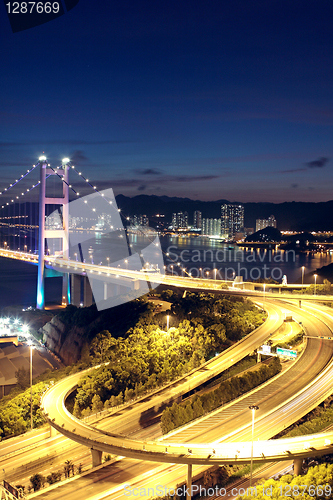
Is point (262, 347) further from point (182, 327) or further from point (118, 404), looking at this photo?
point (118, 404)

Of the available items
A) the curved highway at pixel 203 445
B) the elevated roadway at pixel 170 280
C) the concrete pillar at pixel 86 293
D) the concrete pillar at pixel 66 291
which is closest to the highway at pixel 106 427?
the curved highway at pixel 203 445

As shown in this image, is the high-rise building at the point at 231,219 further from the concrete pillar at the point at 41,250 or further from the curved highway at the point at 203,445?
the curved highway at the point at 203,445

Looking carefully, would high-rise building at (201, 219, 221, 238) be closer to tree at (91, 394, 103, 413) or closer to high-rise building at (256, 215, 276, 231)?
high-rise building at (256, 215, 276, 231)

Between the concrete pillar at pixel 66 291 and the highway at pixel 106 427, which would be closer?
the highway at pixel 106 427

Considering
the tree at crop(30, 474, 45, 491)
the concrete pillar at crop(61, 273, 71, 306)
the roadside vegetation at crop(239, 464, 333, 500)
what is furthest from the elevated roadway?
the tree at crop(30, 474, 45, 491)

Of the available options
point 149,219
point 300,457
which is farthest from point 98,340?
point 149,219

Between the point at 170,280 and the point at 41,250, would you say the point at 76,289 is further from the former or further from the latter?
the point at 170,280
